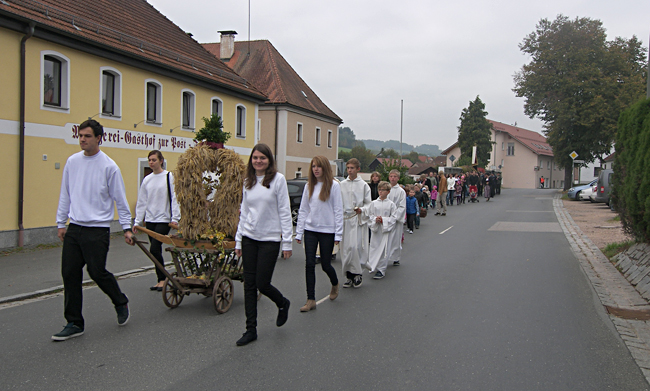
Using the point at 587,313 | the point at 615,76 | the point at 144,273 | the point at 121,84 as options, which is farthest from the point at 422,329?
the point at 615,76

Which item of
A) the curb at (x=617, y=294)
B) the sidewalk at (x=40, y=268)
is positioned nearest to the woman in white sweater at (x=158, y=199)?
the sidewalk at (x=40, y=268)

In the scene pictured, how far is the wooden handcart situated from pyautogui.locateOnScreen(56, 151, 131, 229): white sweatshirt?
2.92ft

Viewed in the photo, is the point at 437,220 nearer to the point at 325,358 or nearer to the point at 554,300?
the point at 554,300

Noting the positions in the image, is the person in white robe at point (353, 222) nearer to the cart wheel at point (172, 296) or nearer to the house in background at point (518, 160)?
the cart wheel at point (172, 296)

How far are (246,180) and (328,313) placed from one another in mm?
2071

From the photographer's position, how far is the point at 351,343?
510cm

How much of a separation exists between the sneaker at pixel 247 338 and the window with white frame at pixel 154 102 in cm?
1381

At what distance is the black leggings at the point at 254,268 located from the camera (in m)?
5.05

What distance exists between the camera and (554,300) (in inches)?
282

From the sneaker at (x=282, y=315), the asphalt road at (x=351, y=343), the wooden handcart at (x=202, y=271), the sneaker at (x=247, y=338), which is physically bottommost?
the asphalt road at (x=351, y=343)

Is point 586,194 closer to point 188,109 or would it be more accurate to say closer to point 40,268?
point 188,109

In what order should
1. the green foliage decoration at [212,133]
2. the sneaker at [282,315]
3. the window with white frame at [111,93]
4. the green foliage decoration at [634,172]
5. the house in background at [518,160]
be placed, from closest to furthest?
the sneaker at [282,315] → the green foliage decoration at [212,133] → the green foliage decoration at [634,172] → the window with white frame at [111,93] → the house in background at [518,160]

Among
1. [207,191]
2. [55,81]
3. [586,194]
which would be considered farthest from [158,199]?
[586,194]

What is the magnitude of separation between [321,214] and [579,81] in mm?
41595
